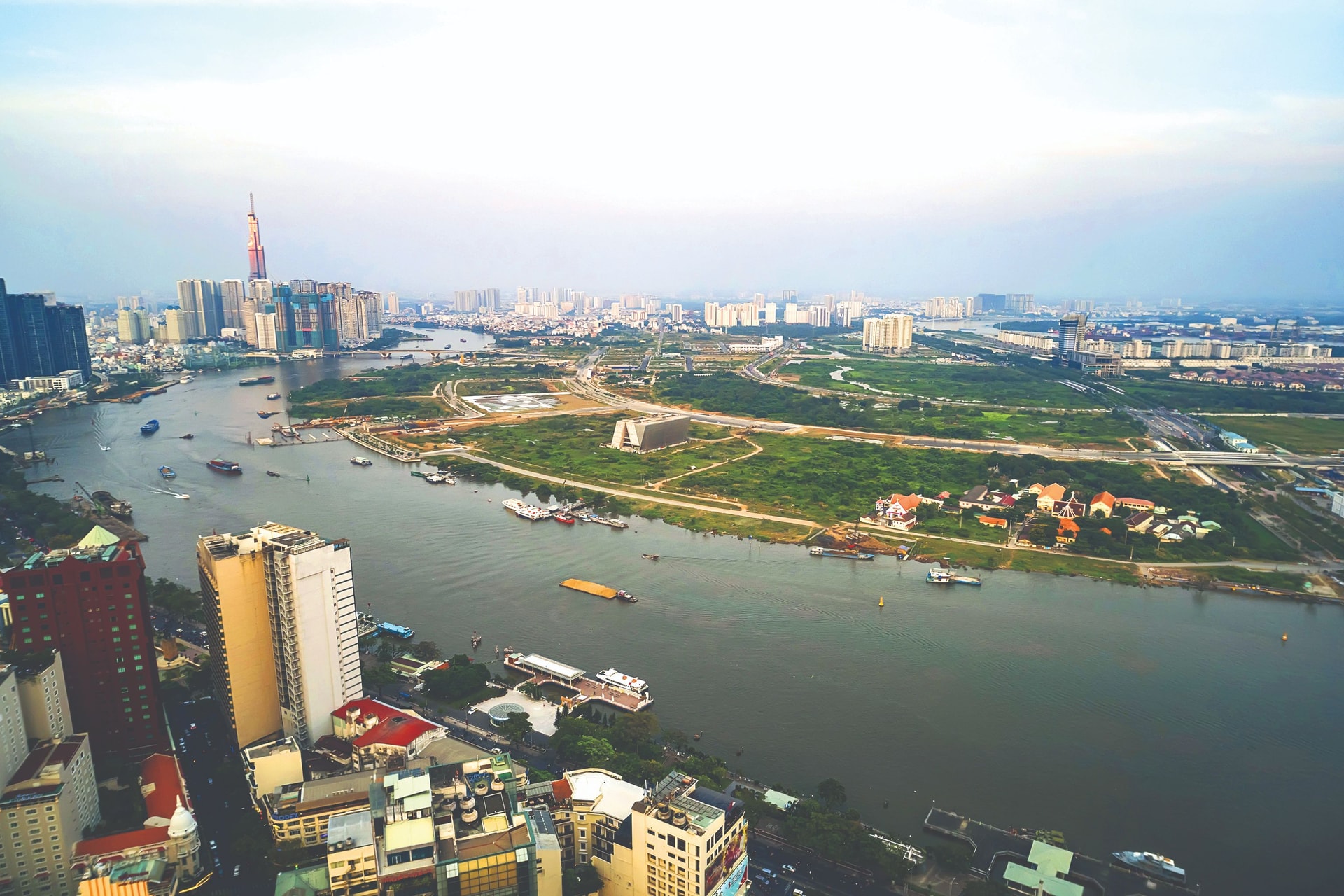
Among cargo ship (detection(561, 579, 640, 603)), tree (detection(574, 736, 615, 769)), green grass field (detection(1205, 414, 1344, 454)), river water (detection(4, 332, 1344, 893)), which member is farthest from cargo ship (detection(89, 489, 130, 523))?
green grass field (detection(1205, 414, 1344, 454))

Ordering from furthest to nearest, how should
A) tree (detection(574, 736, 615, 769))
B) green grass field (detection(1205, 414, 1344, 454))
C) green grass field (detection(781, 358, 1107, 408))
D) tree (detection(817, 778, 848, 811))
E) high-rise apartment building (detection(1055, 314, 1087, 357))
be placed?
1. high-rise apartment building (detection(1055, 314, 1087, 357))
2. green grass field (detection(781, 358, 1107, 408))
3. green grass field (detection(1205, 414, 1344, 454))
4. tree (detection(574, 736, 615, 769))
5. tree (detection(817, 778, 848, 811))

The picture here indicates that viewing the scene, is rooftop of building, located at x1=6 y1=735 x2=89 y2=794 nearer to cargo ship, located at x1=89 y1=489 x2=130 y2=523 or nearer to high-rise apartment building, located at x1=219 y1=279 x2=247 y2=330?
cargo ship, located at x1=89 y1=489 x2=130 y2=523

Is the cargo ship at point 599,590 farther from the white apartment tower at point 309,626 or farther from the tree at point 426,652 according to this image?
the white apartment tower at point 309,626

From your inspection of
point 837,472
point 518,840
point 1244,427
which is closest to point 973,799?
point 518,840

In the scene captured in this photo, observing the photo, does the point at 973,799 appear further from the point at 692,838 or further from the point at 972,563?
the point at 972,563

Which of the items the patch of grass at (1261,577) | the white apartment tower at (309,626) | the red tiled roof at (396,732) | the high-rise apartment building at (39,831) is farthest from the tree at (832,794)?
the patch of grass at (1261,577)

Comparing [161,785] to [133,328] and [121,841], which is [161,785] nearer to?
[121,841]
